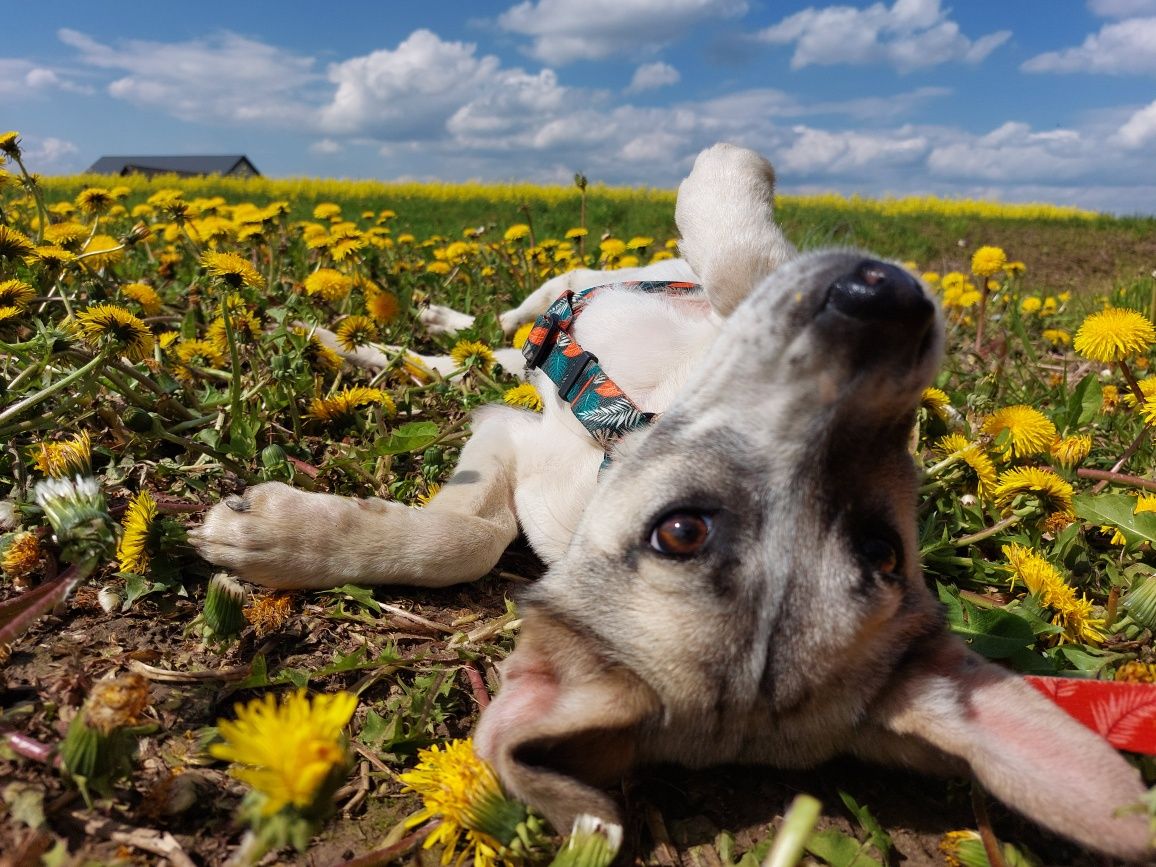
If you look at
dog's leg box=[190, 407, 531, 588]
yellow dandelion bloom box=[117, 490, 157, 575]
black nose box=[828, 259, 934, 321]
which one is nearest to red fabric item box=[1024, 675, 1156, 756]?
black nose box=[828, 259, 934, 321]

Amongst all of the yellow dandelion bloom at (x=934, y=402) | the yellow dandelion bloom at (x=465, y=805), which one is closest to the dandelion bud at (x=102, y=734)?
the yellow dandelion bloom at (x=465, y=805)

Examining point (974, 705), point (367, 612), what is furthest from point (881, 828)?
point (367, 612)

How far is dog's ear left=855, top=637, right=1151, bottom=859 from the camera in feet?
4.67

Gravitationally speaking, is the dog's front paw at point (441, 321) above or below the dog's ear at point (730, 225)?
below

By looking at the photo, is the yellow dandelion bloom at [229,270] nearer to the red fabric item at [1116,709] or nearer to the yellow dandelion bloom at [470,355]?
the yellow dandelion bloom at [470,355]

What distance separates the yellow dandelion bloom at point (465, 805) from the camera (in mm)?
1629

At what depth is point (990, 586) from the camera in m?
2.96

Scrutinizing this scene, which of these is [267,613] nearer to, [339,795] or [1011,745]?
[339,795]

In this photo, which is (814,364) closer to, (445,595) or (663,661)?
(663,661)

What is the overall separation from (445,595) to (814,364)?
1.58m

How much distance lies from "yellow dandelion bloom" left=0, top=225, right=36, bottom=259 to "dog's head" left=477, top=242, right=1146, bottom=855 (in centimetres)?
263

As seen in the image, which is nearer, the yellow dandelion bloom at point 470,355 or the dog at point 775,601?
the dog at point 775,601

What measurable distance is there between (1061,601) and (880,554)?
37.5 inches

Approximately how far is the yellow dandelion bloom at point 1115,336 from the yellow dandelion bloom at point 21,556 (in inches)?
146
